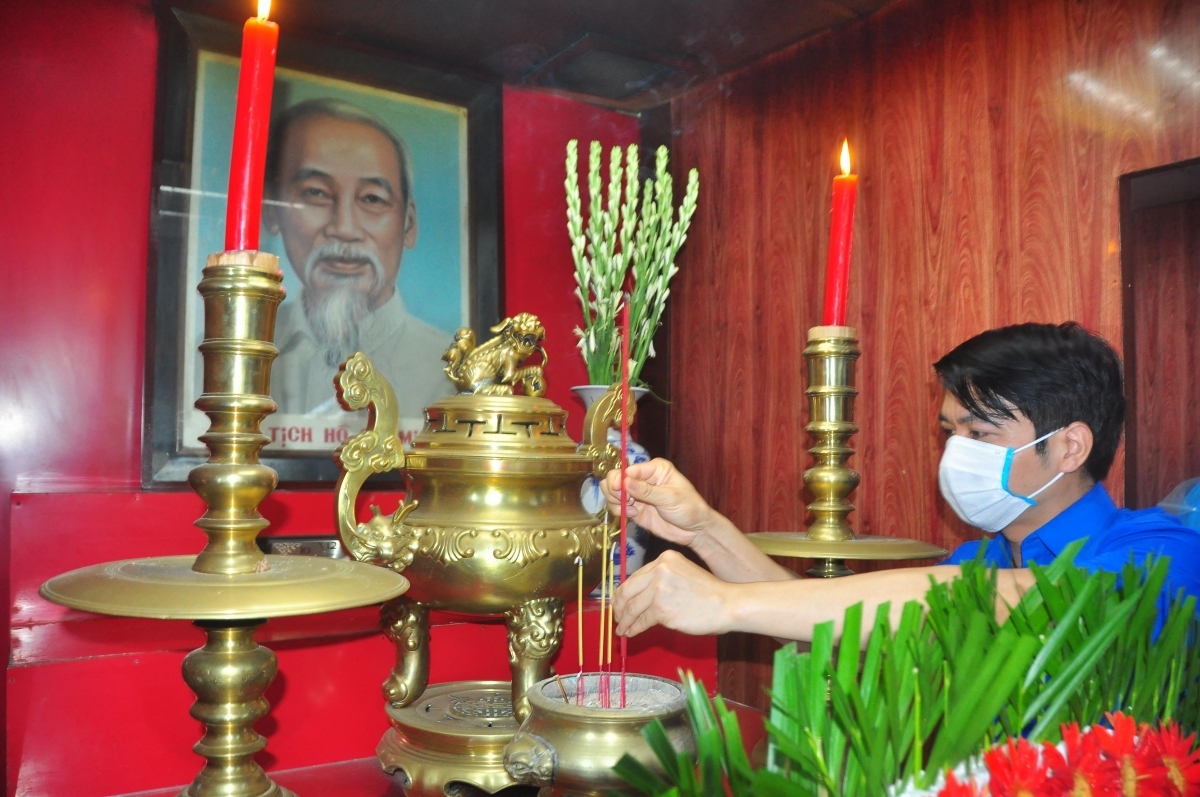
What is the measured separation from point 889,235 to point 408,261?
0.97 m

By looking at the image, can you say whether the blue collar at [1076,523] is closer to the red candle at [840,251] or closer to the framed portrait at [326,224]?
the red candle at [840,251]

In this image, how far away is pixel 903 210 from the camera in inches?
71.0

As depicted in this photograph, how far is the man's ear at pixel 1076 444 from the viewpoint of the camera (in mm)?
1259

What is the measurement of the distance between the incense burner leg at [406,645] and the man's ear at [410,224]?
0.98 metres

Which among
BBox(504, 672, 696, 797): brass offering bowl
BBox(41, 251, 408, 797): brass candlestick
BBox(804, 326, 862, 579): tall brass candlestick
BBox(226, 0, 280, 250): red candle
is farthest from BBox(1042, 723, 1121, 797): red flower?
BBox(804, 326, 862, 579): tall brass candlestick

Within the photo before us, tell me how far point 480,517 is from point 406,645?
241mm

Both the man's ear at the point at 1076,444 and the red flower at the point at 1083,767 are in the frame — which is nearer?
the red flower at the point at 1083,767

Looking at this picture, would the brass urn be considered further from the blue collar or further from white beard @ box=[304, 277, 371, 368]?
white beard @ box=[304, 277, 371, 368]

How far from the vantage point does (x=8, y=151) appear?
5.26 feet

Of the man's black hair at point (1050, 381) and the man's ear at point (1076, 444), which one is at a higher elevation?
the man's black hair at point (1050, 381)

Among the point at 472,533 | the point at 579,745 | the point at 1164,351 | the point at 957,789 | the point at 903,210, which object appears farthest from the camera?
the point at 903,210

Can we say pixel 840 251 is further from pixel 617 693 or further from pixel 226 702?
pixel 226 702

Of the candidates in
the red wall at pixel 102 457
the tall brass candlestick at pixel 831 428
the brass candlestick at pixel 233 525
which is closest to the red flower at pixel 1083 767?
the brass candlestick at pixel 233 525

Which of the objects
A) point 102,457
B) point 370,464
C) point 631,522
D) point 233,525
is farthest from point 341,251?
point 233,525
